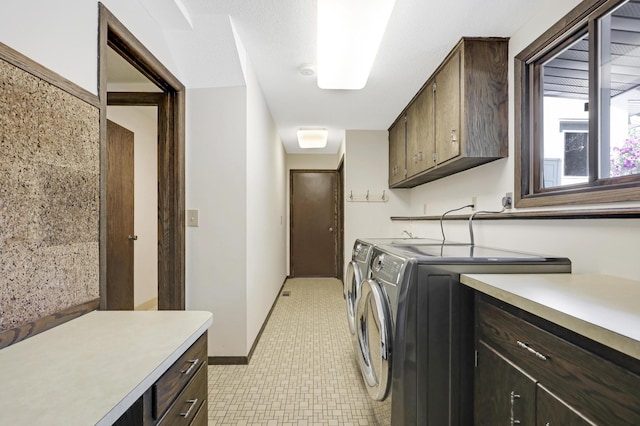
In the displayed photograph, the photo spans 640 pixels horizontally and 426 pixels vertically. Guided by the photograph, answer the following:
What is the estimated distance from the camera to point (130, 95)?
7.28 feet

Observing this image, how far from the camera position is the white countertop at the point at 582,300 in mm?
622

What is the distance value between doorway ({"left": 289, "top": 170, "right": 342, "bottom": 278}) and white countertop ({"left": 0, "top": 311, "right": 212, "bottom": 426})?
14.6 ft

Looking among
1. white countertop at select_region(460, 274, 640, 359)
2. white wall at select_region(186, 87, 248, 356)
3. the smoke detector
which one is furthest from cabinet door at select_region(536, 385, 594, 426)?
the smoke detector

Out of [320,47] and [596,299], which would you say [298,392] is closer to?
[596,299]

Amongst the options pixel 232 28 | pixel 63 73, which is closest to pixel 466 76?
pixel 232 28

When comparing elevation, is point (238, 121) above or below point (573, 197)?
above

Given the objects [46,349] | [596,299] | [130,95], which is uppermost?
[130,95]

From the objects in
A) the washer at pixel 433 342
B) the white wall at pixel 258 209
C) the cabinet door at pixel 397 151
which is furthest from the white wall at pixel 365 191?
the washer at pixel 433 342

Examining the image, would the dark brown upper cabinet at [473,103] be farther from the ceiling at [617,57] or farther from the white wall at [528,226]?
the ceiling at [617,57]

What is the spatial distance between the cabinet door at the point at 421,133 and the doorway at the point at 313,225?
2501 millimetres

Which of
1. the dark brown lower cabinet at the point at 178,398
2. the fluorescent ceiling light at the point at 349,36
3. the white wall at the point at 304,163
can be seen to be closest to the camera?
the dark brown lower cabinet at the point at 178,398

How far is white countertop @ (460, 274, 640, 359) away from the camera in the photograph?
0.62m

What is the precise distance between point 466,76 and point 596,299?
5.10 ft

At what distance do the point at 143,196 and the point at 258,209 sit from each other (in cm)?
154
